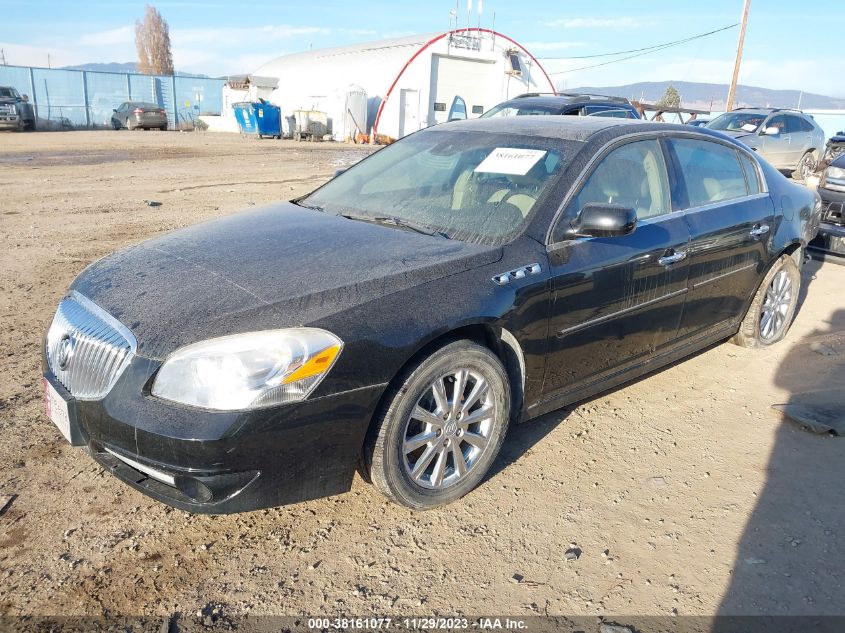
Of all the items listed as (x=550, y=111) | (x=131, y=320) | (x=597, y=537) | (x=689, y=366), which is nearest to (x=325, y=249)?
(x=131, y=320)

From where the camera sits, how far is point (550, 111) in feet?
38.5

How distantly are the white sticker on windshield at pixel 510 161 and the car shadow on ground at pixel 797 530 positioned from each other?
199 centimetres

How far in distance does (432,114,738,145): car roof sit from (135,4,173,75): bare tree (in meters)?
100

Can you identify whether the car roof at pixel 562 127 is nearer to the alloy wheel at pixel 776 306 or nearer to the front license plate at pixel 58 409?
the alloy wheel at pixel 776 306

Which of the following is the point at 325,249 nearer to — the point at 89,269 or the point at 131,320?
the point at 131,320

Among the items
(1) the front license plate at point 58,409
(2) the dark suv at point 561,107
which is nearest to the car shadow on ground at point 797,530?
(1) the front license plate at point 58,409

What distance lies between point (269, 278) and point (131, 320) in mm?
555

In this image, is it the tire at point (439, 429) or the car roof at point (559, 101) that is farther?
the car roof at point (559, 101)

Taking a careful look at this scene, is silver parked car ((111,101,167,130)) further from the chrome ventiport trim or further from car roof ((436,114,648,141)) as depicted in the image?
the chrome ventiport trim

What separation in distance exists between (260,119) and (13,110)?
9883 millimetres

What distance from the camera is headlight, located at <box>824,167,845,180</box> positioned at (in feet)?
27.7

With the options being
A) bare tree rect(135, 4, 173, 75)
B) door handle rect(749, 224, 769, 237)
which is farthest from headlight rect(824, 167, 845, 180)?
bare tree rect(135, 4, 173, 75)

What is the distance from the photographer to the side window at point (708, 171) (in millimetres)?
4137

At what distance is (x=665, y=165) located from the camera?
4008mm
